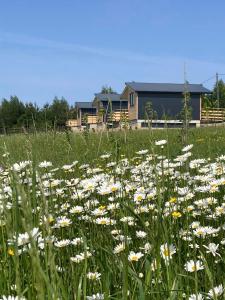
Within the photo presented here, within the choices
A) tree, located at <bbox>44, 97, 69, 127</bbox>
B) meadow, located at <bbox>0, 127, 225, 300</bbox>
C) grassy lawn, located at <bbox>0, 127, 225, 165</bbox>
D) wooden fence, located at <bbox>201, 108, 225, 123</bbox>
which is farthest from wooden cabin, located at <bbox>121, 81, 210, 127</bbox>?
meadow, located at <bbox>0, 127, 225, 300</bbox>

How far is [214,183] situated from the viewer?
306 centimetres

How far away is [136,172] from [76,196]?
863 millimetres

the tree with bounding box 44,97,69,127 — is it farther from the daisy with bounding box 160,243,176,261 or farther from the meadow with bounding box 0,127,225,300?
the daisy with bounding box 160,243,176,261

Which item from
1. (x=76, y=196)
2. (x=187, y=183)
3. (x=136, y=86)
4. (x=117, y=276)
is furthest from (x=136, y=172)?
(x=136, y=86)

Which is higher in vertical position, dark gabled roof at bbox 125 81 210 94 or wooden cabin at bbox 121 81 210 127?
dark gabled roof at bbox 125 81 210 94

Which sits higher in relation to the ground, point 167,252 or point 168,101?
point 168,101

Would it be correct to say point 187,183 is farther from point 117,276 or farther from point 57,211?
point 117,276

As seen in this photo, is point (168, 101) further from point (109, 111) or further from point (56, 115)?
point (109, 111)

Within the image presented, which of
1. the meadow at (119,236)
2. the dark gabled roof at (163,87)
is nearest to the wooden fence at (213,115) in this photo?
the dark gabled roof at (163,87)

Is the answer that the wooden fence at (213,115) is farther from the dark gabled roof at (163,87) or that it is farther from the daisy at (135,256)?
the daisy at (135,256)

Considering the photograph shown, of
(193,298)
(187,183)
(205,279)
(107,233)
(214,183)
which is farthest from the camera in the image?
(187,183)

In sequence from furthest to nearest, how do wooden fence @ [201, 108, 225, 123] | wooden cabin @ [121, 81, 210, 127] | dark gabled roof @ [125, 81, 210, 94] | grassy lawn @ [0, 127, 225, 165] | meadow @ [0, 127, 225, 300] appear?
dark gabled roof @ [125, 81, 210, 94] < wooden cabin @ [121, 81, 210, 127] < wooden fence @ [201, 108, 225, 123] < grassy lawn @ [0, 127, 225, 165] < meadow @ [0, 127, 225, 300]

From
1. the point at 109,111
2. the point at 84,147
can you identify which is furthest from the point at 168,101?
the point at 109,111

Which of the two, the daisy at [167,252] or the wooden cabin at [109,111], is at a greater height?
the wooden cabin at [109,111]
